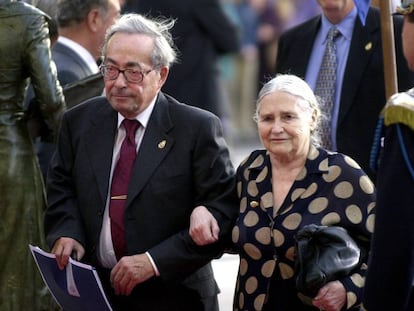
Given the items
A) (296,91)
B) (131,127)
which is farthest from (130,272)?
(296,91)

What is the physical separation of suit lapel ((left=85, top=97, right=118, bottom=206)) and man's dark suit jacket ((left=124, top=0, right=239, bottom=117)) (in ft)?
17.9

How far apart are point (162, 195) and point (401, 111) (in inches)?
63.5

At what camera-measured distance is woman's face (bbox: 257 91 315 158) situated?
487 centimetres

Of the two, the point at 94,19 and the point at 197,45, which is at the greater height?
the point at 94,19

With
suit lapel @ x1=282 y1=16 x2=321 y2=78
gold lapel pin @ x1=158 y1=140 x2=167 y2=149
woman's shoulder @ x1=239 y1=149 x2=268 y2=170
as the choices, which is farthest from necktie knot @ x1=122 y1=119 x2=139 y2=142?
suit lapel @ x1=282 y1=16 x2=321 y2=78

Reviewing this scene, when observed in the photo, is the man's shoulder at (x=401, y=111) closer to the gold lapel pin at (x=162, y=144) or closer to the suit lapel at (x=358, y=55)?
the gold lapel pin at (x=162, y=144)

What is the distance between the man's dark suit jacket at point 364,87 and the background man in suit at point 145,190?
1296 mm

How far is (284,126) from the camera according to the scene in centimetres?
488

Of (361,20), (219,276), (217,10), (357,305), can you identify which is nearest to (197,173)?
(357,305)

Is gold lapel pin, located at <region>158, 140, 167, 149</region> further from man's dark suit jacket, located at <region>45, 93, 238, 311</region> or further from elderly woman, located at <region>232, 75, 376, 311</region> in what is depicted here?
elderly woman, located at <region>232, 75, 376, 311</region>

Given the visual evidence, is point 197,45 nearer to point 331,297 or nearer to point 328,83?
point 328,83

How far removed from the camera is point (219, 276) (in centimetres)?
871

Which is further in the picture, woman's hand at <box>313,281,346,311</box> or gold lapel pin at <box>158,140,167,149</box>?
gold lapel pin at <box>158,140,167,149</box>

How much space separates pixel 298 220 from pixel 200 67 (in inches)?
269
